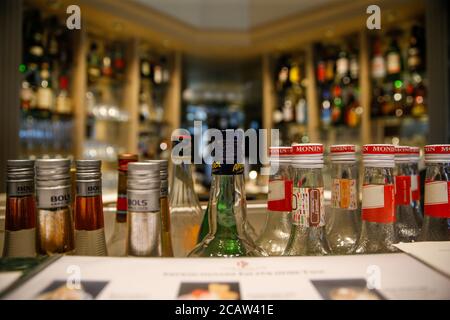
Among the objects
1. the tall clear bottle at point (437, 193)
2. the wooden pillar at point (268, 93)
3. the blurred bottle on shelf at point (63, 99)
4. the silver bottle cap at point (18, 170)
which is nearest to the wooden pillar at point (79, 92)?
the blurred bottle on shelf at point (63, 99)

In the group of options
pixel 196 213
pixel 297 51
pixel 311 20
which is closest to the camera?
pixel 196 213

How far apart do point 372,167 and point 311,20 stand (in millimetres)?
3508

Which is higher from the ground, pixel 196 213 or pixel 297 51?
pixel 297 51

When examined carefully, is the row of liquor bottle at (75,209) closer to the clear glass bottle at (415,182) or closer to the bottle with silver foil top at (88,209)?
the bottle with silver foil top at (88,209)

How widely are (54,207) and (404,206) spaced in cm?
63

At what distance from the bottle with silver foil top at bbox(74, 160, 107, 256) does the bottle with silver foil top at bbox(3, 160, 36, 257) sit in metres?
0.07

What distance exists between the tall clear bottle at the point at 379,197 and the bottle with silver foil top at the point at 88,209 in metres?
0.42

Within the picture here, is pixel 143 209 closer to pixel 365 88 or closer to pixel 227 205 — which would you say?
pixel 227 205

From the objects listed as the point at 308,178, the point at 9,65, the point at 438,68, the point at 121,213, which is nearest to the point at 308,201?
the point at 308,178

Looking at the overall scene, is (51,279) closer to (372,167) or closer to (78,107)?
(372,167)

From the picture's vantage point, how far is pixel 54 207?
505mm

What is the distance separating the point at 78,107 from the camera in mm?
3303

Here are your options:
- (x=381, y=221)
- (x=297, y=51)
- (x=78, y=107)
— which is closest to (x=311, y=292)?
(x=381, y=221)

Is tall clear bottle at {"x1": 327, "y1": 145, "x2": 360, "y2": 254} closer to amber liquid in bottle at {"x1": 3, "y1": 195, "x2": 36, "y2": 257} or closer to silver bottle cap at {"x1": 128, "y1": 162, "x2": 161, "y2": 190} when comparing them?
silver bottle cap at {"x1": 128, "y1": 162, "x2": 161, "y2": 190}
